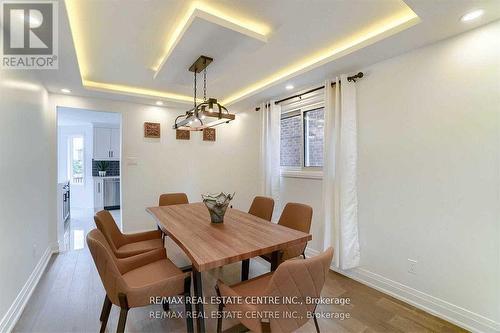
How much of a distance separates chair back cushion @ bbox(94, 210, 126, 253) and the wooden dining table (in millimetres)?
417

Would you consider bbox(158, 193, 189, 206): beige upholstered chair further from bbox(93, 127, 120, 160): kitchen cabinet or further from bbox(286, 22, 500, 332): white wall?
bbox(93, 127, 120, 160): kitchen cabinet

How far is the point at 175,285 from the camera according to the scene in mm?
1594

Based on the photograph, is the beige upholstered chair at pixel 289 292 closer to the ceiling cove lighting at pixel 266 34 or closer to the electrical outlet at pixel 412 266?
the electrical outlet at pixel 412 266

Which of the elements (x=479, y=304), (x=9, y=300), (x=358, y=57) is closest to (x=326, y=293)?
(x=479, y=304)

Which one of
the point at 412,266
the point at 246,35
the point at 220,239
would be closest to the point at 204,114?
the point at 246,35

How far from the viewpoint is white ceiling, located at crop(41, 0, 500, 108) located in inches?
69.5

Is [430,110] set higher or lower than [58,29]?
lower

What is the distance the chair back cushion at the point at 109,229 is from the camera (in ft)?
6.56

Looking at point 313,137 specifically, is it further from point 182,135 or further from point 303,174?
point 182,135

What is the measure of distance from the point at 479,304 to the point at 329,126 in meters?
2.14

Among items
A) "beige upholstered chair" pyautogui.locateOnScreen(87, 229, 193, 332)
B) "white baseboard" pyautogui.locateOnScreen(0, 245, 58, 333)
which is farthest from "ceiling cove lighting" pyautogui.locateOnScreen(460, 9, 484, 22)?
"white baseboard" pyautogui.locateOnScreen(0, 245, 58, 333)

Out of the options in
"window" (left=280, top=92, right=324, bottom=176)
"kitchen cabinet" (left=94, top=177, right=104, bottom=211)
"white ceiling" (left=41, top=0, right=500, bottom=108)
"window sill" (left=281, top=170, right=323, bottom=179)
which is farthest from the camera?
"kitchen cabinet" (left=94, top=177, right=104, bottom=211)

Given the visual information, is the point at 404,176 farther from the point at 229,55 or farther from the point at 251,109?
the point at 251,109

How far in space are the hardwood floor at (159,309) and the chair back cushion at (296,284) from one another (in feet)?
2.07
